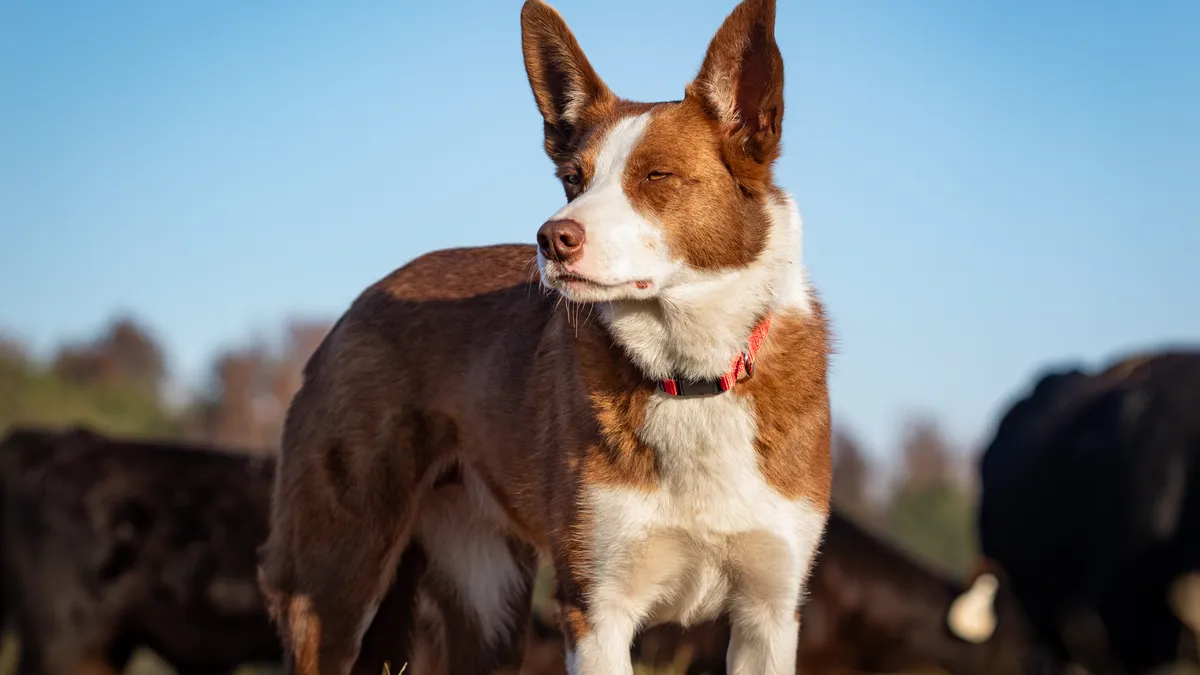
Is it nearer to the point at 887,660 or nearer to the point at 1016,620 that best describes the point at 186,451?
the point at 887,660

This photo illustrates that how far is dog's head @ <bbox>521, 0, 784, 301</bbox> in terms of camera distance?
3396 millimetres

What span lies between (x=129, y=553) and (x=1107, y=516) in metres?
6.05

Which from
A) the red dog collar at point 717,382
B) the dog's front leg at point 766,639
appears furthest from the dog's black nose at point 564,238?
the dog's front leg at point 766,639

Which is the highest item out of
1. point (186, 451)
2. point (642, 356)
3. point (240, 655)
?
point (642, 356)

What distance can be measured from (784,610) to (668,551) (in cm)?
41

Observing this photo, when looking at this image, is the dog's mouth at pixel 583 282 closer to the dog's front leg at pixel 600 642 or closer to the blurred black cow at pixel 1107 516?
the dog's front leg at pixel 600 642

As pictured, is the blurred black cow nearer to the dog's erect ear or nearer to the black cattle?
the dog's erect ear

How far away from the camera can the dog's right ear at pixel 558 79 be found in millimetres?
4016

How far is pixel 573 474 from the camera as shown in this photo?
3.77 m

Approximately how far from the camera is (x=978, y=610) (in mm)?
7344

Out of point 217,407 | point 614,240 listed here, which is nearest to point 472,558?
point 614,240

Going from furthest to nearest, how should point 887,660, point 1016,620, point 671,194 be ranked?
point 887,660 → point 1016,620 → point 671,194

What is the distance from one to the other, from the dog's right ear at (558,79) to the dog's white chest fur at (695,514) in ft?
3.24

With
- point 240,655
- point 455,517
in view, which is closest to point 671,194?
point 455,517
